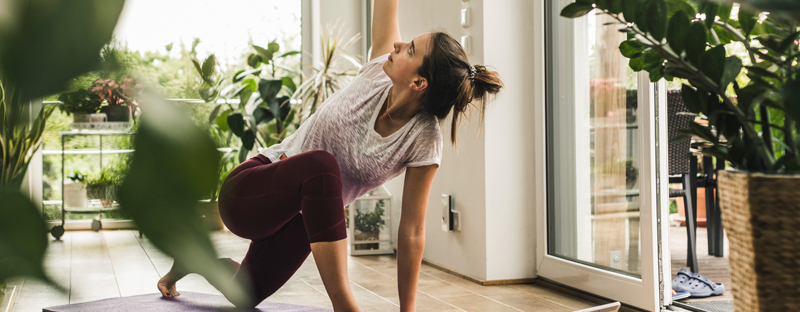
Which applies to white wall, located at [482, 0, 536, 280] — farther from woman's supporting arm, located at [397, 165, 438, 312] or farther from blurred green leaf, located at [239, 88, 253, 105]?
blurred green leaf, located at [239, 88, 253, 105]

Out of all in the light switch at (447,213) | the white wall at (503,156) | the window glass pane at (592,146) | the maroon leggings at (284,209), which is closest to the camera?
the maroon leggings at (284,209)

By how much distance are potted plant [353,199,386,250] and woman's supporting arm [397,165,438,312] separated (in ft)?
4.73

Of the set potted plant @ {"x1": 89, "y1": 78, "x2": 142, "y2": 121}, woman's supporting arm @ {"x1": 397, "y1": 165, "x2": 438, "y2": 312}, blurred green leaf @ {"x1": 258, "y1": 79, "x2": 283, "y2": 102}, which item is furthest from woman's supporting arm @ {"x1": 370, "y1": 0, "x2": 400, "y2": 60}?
blurred green leaf @ {"x1": 258, "y1": 79, "x2": 283, "y2": 102}

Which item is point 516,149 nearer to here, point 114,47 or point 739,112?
point 739,112

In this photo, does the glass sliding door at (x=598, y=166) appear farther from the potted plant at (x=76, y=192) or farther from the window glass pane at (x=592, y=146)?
the potted plant at (x=76, y=192)

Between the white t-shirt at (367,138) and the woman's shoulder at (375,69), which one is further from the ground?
the woman's shoulder at (375,69)

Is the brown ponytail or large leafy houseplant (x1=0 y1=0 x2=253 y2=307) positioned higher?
the brown ponytail

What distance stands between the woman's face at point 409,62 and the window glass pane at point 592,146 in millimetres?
775

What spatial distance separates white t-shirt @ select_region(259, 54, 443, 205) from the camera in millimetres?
1729

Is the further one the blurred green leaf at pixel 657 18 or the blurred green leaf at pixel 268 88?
the blurred green leaf at pixel 268 88

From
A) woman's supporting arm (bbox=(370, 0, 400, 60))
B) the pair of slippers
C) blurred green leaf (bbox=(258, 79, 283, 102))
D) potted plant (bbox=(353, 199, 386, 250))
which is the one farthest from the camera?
blurred green leaf (bbox=(258, 79, 283, 102))

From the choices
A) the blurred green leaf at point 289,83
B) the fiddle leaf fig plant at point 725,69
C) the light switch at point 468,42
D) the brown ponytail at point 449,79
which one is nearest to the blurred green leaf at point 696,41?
the fiddle leaf fig plant at point 725,69

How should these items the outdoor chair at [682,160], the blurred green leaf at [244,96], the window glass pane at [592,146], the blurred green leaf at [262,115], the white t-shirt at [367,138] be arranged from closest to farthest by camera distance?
1. the blurred green leaf at [244,96]
2. the white t-shirt at [367,138]
3. the window glass pane at [592,146]
4. the outdoor chair at [682,160]
5. the blurred green leaf at [262,115]

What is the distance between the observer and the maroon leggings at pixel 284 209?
4.77 feet
